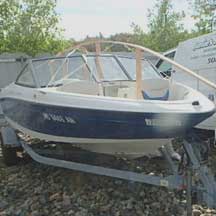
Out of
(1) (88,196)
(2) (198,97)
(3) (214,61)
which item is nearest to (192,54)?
(3) (214,61)

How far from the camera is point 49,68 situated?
5320 millimetres

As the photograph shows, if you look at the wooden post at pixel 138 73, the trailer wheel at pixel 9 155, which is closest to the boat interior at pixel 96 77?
the wooden post at pixel 138 73

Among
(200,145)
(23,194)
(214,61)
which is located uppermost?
(214,61)

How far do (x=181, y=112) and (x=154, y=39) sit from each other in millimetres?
20852

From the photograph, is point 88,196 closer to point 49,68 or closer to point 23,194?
point 23,194

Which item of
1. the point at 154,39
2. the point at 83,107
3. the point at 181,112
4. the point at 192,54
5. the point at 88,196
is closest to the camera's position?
the point at 181,112

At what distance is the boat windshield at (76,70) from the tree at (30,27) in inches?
441

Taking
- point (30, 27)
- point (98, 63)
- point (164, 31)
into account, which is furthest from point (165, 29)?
point (98, 63)

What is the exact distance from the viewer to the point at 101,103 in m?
3.82

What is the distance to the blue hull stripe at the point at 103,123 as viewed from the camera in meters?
3.62

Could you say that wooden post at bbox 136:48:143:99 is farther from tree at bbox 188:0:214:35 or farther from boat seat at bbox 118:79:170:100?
tree at bbox 188:0:214:35

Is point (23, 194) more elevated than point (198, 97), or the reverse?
point (198, 97)

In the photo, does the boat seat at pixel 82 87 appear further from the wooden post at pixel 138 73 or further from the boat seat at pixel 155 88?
the wooden post at pixel 138 73

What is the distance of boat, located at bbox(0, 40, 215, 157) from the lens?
3.66 metres
